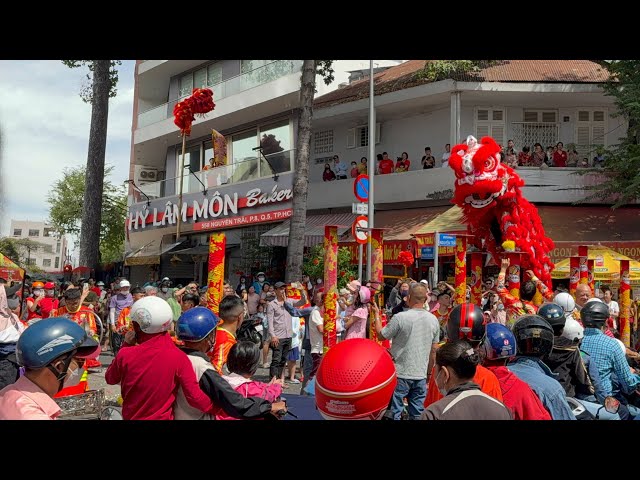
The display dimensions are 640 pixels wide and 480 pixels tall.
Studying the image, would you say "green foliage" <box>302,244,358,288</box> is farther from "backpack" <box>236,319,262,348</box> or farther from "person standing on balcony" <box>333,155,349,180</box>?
"backpack" <box>236,319,262,348</box>

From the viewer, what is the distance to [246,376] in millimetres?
4094

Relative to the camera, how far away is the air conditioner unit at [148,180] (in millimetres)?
29234

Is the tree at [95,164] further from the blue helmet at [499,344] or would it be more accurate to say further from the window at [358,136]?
the blue helmet at [499,344]

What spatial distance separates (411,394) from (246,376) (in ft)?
9.59

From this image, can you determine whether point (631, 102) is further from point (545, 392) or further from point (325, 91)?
point (545, 392)

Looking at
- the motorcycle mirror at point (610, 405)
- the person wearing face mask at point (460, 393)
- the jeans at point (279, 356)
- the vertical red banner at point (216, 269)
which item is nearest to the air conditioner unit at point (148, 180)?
the jeans at point (279, 356)

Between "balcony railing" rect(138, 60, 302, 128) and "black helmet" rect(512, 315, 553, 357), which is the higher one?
"balcony railing" rect(138, 60, 302, 128)

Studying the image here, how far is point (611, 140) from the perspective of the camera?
20391 millimetres

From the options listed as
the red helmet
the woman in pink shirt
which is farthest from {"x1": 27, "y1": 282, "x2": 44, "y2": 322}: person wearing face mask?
the red helmet

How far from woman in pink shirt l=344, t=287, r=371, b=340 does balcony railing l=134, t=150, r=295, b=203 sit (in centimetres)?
1373

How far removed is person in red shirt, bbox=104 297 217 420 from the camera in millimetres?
3834

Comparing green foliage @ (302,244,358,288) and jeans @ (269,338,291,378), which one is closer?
jeans @ (269,338,291,378)

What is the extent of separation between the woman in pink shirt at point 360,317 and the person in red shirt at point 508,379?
4167 millimetres

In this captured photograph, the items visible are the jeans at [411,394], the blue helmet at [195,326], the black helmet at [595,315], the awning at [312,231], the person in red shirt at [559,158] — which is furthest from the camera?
the awning at [312,231]
